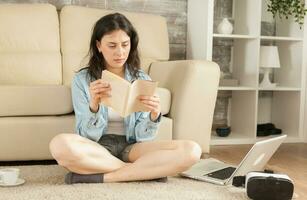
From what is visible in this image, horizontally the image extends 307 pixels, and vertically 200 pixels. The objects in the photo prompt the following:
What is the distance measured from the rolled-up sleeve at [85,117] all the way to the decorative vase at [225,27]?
1.58 m

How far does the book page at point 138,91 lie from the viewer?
158cm

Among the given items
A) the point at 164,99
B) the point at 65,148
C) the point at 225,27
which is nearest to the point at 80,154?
the point at 65,148

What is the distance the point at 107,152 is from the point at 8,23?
125 cm

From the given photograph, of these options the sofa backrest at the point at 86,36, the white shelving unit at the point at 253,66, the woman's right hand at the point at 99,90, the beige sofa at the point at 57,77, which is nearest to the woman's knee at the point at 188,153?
the woman's right hand at the point at 99,90

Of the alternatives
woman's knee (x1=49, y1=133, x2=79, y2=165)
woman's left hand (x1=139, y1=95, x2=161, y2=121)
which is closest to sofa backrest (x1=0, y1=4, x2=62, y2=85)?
woman's knee (x1=49, y1=133, x2=79, y2=165)

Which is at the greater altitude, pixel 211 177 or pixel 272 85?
pixel 272 85

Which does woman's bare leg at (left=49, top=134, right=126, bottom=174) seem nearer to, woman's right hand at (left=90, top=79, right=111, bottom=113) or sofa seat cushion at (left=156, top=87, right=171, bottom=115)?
woman's right hand at (left=90, top=79, right=111, bottom=113)

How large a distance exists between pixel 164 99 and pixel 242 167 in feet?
2.06

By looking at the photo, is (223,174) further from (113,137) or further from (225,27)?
(225,27)

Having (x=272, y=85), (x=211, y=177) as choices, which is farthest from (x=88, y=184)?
(x=272, y=85)

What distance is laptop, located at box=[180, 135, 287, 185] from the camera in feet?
5.92

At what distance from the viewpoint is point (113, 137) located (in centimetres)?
189

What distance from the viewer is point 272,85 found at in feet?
10.7

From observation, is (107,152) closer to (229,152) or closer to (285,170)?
(285,170)
